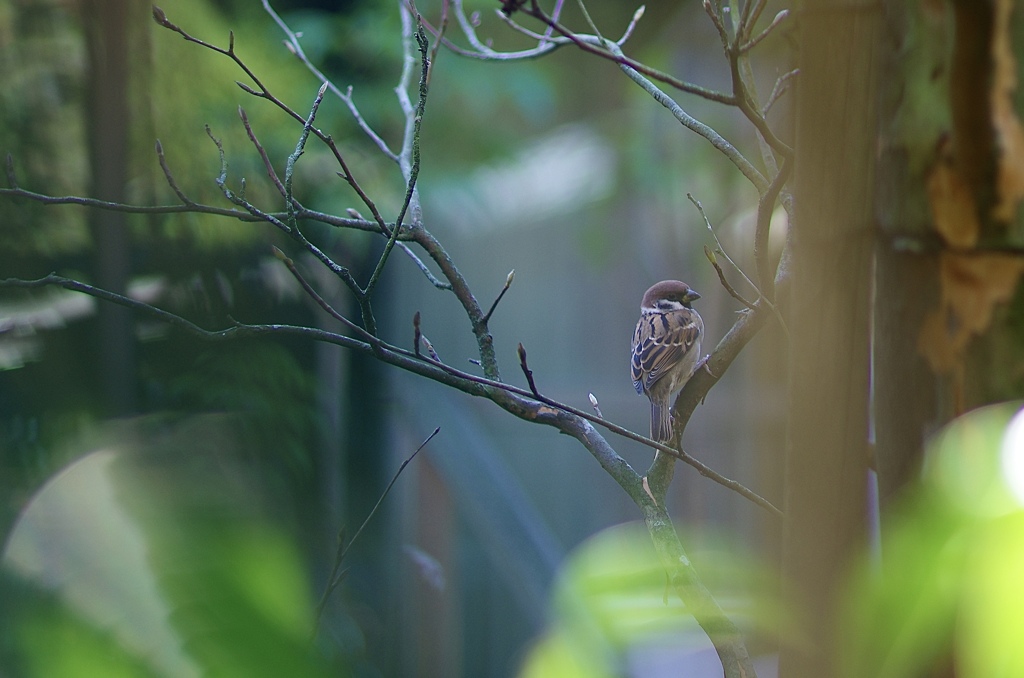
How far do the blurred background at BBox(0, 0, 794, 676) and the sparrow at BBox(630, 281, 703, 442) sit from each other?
234 millimetres

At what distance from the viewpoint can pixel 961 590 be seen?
0.32m

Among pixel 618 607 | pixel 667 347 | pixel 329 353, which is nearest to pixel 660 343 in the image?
pixel 667 347

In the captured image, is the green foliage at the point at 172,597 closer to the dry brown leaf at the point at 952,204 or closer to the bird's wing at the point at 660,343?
the dry brown leaf at the point at 952,204

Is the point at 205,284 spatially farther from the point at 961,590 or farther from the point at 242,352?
the point at 961,590

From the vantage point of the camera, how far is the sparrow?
209 cm

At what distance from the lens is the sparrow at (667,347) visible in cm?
209

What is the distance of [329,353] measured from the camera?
2734mm

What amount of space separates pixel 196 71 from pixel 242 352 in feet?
2.69

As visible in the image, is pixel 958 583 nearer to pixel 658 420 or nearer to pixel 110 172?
pixel 658 420

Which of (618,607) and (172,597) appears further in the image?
(618,607)

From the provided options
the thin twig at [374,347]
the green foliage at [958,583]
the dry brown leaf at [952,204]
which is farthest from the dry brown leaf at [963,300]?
the thin twig at [374,347]

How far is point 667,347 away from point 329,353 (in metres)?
1.21

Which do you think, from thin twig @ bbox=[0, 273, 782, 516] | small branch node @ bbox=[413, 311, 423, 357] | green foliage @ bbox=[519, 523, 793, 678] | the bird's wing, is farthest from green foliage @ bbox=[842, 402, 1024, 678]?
the bird's wing

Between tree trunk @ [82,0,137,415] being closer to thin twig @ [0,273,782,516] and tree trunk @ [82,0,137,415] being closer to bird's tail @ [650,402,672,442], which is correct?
thin twig @ [0,273,782,516]
